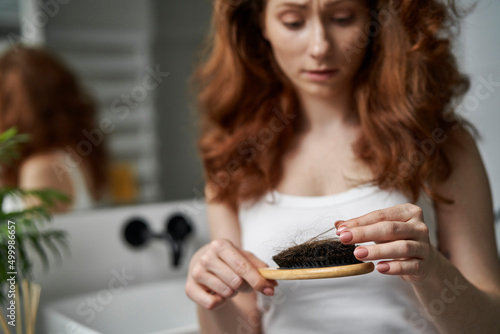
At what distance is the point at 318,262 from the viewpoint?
65 centimetres

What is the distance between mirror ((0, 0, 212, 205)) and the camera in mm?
1423

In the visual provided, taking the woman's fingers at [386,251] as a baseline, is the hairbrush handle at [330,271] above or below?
below

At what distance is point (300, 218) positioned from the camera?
0.82 m

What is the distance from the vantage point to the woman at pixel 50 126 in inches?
53.0

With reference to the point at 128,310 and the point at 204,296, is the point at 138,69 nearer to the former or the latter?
the point at 128,310

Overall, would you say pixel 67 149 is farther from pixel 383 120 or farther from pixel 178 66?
pixel 383 120

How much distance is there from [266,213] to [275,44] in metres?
0.28

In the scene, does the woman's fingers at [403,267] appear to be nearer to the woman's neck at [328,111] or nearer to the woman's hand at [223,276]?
the woman's hand at [223,276]

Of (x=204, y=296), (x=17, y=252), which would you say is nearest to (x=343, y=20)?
(x=204, y=296)

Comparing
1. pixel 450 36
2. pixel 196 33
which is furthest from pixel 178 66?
pixel 450 36

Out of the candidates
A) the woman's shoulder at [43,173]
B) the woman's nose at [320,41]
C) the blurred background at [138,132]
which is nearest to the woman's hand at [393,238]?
the woman's nose at [320,41]

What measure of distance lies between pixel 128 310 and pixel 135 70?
661 mm

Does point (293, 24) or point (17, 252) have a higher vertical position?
point (293, 24)

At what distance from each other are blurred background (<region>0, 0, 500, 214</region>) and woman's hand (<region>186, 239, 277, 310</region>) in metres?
0.78
